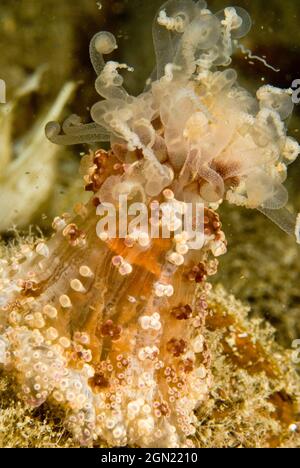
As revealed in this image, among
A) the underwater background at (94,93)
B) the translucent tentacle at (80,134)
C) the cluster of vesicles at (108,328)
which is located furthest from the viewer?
the underwater background at (94,93)

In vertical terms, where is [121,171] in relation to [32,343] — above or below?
above

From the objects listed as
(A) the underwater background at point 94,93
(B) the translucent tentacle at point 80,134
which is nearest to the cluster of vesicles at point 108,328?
(B) the translucent tentacle at point 80,134

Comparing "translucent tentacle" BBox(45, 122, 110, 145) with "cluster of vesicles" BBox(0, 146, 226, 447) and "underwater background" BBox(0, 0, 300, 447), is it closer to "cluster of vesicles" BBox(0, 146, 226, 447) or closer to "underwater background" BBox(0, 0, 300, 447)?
"cluster of vesicles" BBox(0, 146, 226, 447)

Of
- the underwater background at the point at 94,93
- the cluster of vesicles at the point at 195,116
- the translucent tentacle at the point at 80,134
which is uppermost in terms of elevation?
the cluster of vesicles at the point at 195,116

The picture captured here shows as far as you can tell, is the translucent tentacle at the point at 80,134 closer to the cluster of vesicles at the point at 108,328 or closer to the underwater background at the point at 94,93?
the cluster of vesicles at the point at 108,328
